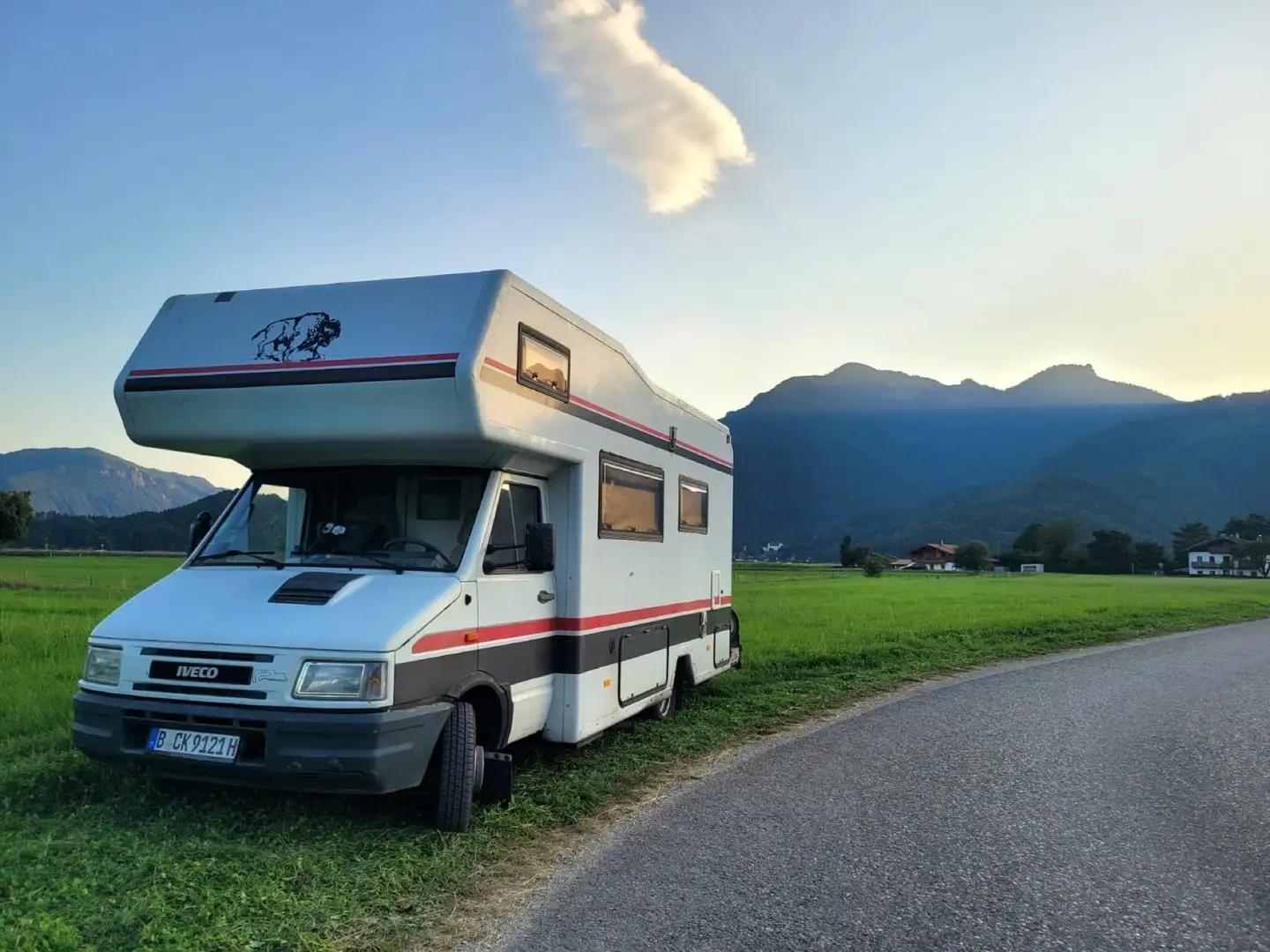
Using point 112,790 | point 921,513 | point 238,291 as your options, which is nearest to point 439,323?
point 238,291

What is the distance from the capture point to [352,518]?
6.51 metres

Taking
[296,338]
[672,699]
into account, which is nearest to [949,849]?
[672,699]

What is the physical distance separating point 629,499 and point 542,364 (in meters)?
1.94

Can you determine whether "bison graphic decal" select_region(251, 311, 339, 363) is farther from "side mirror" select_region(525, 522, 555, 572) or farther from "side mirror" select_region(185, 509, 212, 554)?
"side mirror" select_region(525, 522, 555, 572)

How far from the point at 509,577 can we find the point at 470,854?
1.77m

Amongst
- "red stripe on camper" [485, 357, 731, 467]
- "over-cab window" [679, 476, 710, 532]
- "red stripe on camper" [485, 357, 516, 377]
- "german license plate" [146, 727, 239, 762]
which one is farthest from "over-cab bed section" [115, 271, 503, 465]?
"over-cab window" [679, 476, 710, 532]

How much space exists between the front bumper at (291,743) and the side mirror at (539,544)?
1342mm

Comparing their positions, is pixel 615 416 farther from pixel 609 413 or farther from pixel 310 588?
pixel 310 588

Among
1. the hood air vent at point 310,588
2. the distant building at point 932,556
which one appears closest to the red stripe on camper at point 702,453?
the hood air vent at point 310,588

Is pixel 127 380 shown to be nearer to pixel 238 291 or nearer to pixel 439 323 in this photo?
pixel 238 291

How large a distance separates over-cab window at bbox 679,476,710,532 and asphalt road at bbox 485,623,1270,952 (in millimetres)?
2401

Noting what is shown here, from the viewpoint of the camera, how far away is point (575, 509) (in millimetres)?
7090

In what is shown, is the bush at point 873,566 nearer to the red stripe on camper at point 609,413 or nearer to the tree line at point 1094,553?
the tree line at point 1094,553

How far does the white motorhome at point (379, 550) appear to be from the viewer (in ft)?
16.6
